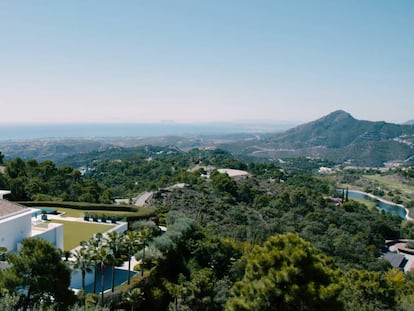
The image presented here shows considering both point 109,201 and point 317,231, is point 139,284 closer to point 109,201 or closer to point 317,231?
point 109,201

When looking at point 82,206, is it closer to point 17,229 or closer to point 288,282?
point 17,229

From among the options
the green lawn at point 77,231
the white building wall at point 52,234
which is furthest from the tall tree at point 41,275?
the green lawn at point 77,231

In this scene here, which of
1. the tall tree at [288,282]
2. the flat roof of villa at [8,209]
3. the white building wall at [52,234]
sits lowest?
the white building wall at [52,234]

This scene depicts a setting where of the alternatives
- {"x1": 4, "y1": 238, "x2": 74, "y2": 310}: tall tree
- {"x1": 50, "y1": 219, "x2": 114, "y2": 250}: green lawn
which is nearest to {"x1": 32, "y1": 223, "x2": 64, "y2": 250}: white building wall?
{"x1": 50, "y1": 219, "x2": 114, "y2": 250}: green lawn

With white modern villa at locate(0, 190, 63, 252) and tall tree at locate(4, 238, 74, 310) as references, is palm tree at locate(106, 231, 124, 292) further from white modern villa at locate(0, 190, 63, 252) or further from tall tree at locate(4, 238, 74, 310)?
white modern villa at locate(0, 190, 63, 252)

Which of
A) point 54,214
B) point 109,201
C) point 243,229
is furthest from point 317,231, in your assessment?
point 54,214

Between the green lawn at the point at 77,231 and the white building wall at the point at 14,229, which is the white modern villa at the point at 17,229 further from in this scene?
the green lawn at the point at 77,231
